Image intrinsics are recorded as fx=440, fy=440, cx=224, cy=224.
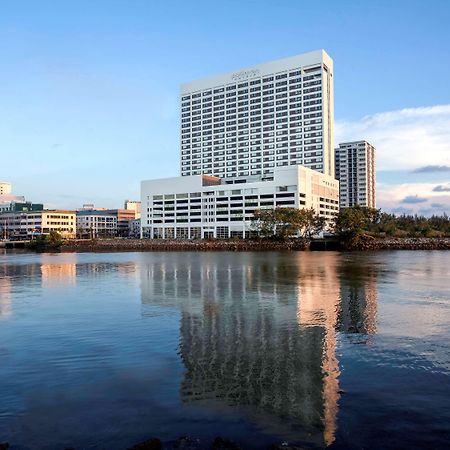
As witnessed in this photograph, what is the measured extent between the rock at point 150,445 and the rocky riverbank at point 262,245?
429 feet

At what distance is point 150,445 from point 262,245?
13831 centimetres

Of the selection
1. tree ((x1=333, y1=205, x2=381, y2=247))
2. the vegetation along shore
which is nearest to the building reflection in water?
tree ((x1=333, y1=205, x2=381, y2=247))

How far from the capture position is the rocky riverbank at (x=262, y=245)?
136875mm

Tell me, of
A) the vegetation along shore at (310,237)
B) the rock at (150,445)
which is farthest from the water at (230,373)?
the vegetation along shore at (310,237)

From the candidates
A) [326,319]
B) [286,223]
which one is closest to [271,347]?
[326,319]

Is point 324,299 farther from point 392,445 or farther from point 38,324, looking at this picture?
point 392,445

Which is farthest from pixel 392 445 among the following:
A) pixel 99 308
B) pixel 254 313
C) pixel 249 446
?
pixel 99 308

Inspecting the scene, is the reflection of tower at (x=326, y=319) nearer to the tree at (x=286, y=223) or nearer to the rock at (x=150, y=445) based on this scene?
the rock at (x=150, y=445)

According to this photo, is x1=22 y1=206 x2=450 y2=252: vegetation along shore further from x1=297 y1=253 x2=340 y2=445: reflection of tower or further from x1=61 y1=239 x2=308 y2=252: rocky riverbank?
x1=297 y1=253 x2=340 y2=445: reflection of tower

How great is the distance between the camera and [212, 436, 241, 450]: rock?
10.3 meters

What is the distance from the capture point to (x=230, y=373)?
51.7 feet

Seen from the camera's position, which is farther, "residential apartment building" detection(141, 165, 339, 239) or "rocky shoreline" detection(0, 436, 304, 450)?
"residential apartment building" detection(141, 165, 339, 239)

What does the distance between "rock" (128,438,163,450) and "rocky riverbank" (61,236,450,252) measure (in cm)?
13072

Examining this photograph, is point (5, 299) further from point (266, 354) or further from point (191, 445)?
point (191, 445)
